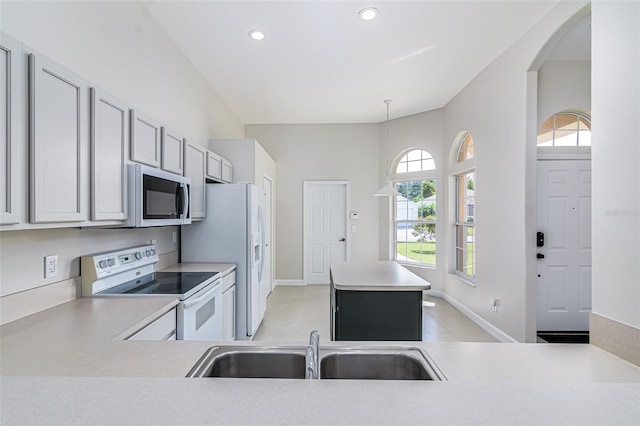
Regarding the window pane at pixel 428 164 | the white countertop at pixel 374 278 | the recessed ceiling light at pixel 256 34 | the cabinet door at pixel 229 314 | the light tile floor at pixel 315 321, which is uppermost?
the recessed ceiling light at pixel 256 34

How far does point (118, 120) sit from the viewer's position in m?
1.75

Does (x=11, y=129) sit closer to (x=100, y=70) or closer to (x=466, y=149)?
(x=100, y=70)

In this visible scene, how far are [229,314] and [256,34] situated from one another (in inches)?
107

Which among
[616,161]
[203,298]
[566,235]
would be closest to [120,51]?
[203,298]

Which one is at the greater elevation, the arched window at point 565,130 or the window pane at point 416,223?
the arched window at point 565,130

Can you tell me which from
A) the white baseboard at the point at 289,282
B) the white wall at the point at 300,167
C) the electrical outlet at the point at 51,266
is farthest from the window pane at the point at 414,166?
the electrical outlet at the point at 51,266

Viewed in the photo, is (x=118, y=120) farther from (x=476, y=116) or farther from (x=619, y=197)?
(x=476, y=116)

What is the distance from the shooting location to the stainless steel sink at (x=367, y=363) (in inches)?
42.9

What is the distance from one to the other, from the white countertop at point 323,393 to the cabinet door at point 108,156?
31.5 inches

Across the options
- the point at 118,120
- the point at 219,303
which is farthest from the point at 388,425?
the point at 219,303

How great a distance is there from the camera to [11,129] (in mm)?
1131

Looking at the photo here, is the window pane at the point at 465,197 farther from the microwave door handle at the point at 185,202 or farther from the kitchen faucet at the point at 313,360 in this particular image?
the kitchen faucet at the point at 313,360

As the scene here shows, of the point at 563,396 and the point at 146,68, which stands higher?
the point at 146,68

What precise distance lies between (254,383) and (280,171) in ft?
16.8
